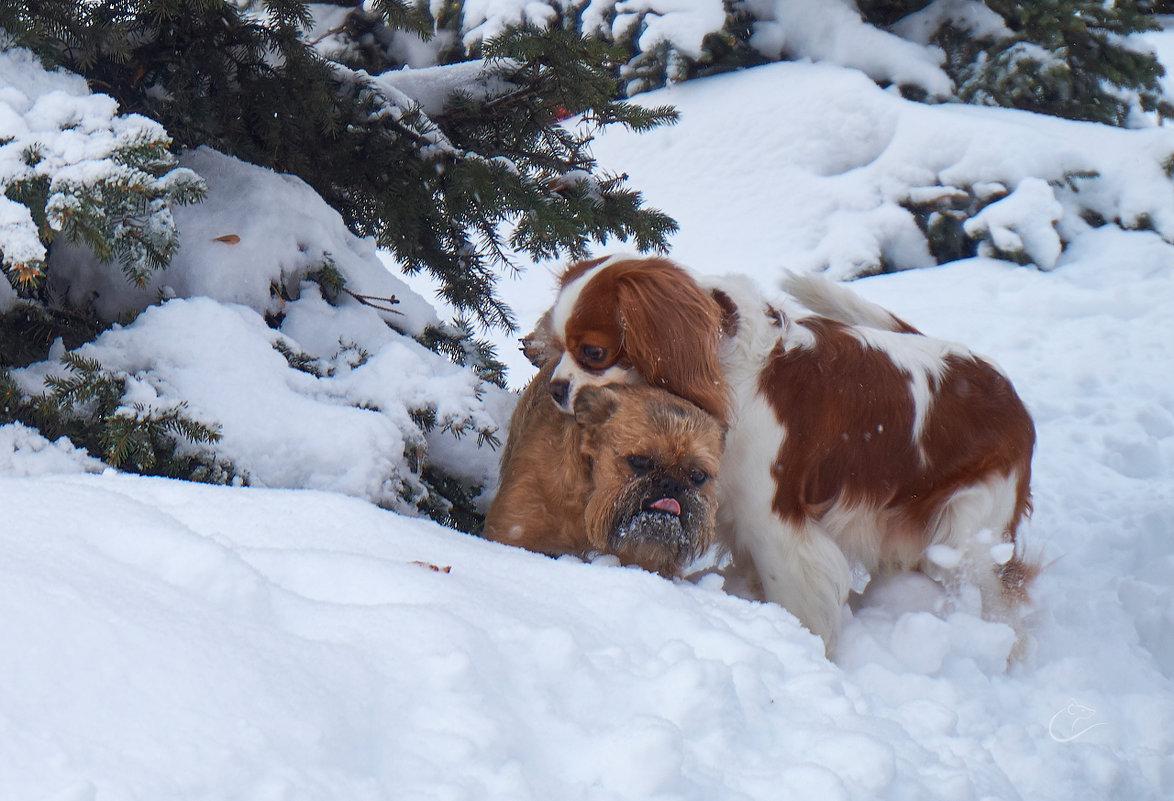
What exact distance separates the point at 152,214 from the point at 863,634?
2.05 m

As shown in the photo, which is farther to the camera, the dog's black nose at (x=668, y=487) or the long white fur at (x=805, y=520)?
the long white fur at (x=805, y=520)

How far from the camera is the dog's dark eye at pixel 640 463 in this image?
8.15 feet

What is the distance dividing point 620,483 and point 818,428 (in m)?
0.69

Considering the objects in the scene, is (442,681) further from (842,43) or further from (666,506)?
(842,43)

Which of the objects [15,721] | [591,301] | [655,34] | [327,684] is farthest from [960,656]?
[655,34]

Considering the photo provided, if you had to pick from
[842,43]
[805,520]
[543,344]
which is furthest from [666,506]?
[842,43]

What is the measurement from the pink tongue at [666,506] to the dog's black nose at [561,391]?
420 mm

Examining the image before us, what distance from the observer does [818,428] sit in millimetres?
2854

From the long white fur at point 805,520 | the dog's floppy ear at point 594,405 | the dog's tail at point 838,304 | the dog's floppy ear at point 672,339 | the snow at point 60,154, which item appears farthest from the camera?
the dog's tail at point 838,304

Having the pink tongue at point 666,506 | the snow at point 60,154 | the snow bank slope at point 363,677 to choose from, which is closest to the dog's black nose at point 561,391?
the pink tongue at point 666,506

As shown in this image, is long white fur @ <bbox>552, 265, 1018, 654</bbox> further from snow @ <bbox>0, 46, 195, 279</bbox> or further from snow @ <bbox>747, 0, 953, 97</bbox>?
snow @ <bbox>747, 0, 953, 97</bbox>

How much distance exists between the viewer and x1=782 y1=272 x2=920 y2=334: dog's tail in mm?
3449

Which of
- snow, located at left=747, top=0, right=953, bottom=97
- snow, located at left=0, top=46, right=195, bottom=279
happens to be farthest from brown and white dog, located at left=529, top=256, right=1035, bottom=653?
snow, located at left=747, top=0, right=953, bottom=97

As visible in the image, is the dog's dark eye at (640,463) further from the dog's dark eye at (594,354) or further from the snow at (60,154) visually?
the snow at (60,154)
